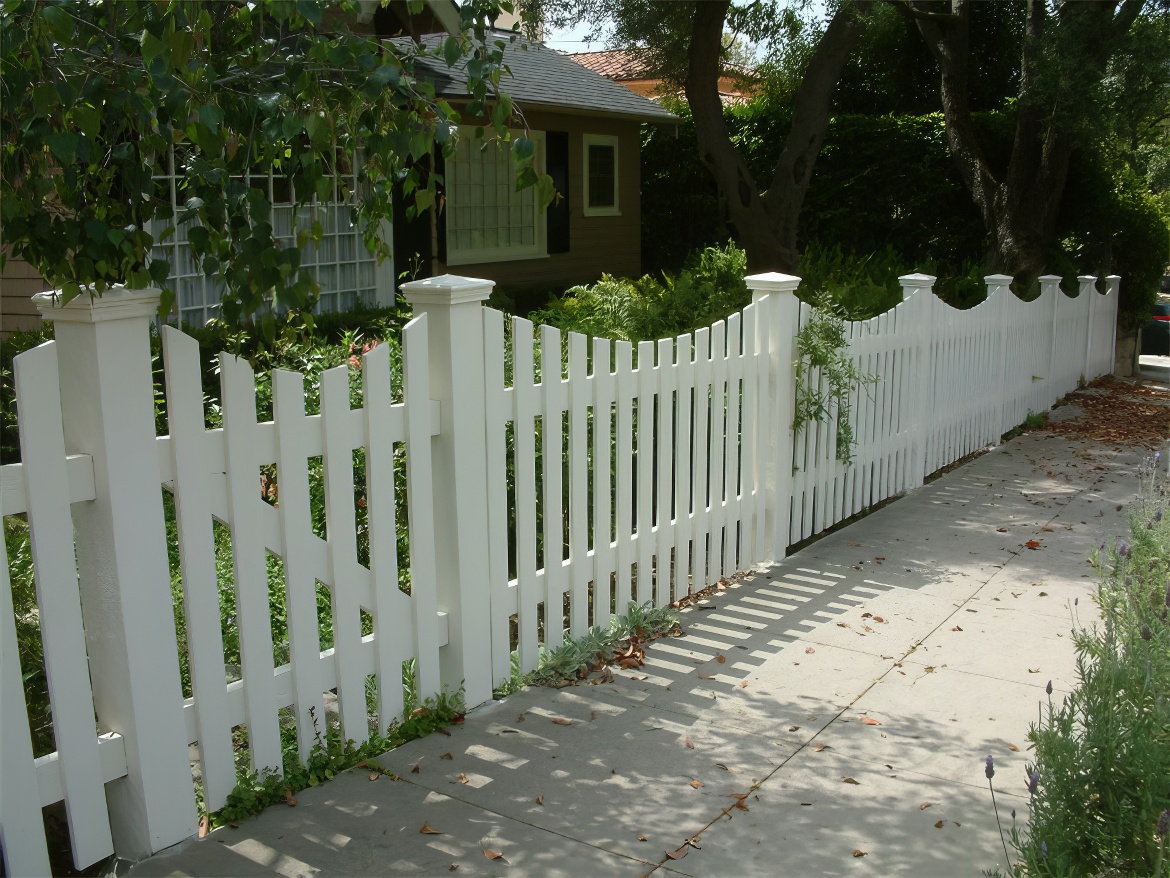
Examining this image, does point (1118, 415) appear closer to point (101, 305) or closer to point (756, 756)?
point (756, 756)

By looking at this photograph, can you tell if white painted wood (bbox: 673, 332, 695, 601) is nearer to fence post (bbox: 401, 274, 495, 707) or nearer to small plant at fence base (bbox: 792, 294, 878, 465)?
small plant at fence base (bbox: 792, 294, 878, 465)

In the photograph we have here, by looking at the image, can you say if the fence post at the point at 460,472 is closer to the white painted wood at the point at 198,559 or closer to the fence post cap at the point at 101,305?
the white painted wood at the point at 198,559

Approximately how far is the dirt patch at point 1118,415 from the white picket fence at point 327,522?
5.51m

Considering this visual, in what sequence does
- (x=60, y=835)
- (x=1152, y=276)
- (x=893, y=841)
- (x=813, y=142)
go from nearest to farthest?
(x=893, y=841)
(x=60, y=835)
(x=813, y=142)
(x=1152, y=276)

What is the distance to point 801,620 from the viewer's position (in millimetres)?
5586

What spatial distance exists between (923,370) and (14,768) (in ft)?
21.6

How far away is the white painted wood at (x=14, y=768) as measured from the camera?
9.67 ft

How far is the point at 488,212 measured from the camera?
1573cm

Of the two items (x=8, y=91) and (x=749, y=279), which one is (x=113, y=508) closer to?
(x=8, y=91)

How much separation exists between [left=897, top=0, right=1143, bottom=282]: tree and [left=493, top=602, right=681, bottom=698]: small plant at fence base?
10202 millimetres

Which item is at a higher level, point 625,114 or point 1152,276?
point 625,114

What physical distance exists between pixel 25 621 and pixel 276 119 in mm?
2348

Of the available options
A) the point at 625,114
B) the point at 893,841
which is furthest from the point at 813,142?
the point at 893,841

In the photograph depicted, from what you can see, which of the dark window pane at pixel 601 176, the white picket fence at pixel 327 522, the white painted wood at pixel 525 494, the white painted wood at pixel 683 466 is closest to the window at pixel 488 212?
the dark window pane at pixel 601 176
